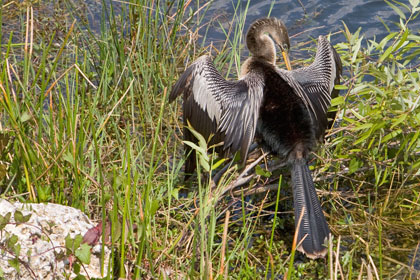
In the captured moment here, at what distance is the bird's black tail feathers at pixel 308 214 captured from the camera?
3139 millimetres

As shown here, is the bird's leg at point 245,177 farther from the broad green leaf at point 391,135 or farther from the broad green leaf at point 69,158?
the broad green leaf at point 69,158

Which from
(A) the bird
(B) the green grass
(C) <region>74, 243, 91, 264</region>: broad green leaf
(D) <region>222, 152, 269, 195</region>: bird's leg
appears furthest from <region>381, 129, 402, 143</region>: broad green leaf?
(C) <region>74, 243, 91, 264</region>: broad green leaf

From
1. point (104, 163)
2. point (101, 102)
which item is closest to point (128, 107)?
point (101, 102)

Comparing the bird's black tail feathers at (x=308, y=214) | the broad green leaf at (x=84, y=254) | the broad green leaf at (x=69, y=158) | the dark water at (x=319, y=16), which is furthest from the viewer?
the dark water at (x=319, y=16)

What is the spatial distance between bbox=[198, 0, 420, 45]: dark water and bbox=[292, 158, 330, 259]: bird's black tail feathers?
2493 millimetres

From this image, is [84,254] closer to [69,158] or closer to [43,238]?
[43,238]

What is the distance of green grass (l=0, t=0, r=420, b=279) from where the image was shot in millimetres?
2969

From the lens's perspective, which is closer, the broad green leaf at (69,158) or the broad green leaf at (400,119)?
the broad green leaf at (69,158)

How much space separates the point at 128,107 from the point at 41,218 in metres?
1.74

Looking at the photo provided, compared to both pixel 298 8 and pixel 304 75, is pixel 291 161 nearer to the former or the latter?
pixel 304 75

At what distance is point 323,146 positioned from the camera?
3871 mm

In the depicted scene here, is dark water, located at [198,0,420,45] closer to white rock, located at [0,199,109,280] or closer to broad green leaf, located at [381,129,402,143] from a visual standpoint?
broad green leaf, located at [381,129,402,143]

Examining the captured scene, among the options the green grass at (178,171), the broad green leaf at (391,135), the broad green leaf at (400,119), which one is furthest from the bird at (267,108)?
the broad green leaf at (400,119)

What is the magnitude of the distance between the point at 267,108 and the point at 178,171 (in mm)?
625
